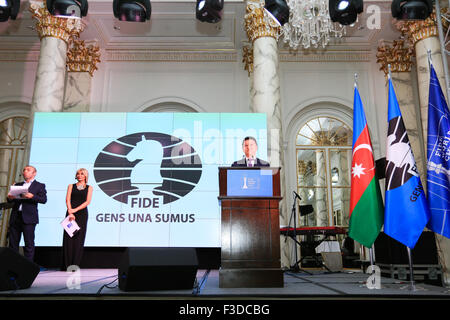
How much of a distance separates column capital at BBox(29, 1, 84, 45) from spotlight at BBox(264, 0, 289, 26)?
455 cm

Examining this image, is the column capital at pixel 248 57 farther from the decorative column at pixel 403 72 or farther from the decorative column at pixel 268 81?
the decorative column at pixel 403 72

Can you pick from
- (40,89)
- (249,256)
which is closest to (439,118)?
(249,256)

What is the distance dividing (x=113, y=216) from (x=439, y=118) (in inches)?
202

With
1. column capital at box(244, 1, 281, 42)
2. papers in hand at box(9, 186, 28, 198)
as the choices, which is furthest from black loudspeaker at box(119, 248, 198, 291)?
column capital at box(244, 1, 281, 42)

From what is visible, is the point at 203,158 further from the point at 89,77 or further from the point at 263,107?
the point at 89,77

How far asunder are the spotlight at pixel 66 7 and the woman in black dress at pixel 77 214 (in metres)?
2.56

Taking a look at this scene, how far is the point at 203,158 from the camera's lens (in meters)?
6.95

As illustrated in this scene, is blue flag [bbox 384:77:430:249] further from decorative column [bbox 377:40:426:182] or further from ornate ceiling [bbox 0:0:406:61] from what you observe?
decorative column [bbox 377:40:426:182]

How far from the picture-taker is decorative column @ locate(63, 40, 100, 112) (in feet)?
31.8

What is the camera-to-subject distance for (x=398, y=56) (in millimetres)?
9711

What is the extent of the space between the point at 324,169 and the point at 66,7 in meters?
6.93

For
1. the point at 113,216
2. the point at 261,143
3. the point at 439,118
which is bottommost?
the point at 113,216

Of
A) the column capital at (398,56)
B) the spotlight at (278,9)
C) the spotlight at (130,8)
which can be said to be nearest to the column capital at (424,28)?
the column capital at (398,56)

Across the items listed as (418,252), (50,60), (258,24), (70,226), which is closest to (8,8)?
(50,60)
